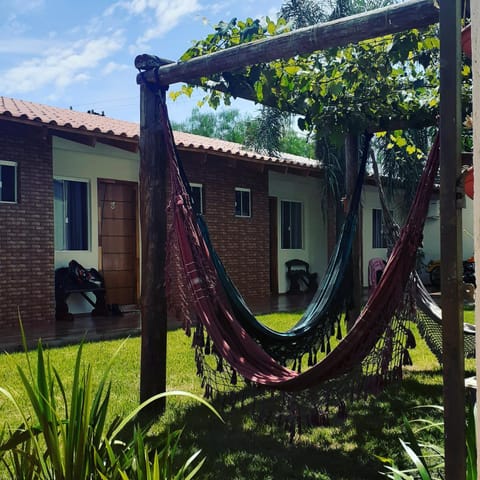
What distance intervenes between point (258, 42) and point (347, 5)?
7849 mm

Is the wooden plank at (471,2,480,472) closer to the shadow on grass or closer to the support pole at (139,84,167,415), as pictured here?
the shadow on grass

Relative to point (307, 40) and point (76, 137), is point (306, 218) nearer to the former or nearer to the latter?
point (76, 137)

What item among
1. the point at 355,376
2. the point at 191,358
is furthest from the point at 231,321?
the point at 191,358

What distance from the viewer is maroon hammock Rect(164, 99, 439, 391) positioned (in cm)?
273

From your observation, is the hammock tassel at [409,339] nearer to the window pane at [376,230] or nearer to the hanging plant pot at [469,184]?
the hanging plant pot at [469,184]

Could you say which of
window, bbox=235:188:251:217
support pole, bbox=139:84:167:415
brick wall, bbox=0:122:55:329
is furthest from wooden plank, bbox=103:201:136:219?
support pole, bbox=139:84:167:415

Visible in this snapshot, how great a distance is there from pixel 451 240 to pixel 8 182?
7.04m

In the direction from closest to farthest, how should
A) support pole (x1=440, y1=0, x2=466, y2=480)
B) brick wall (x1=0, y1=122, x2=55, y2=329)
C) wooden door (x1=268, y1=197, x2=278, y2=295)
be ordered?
1. support pole (x1=440, y1=0, x2=466, y2=480)
2. brick wall (x1=0, y1=122, x2=55, y2=329)
3. wooden door (x1=268, y1=197, x2=278, y2=295)

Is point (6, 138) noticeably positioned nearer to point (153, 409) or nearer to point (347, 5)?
point (153, 409)

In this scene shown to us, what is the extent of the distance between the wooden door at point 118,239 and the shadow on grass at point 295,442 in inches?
226

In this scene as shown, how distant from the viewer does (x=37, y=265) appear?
8047 millimetres

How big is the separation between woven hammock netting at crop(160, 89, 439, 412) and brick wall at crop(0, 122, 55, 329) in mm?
4716

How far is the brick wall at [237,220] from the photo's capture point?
10.5 metres

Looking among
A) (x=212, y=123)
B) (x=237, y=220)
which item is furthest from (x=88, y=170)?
(x=212, y=123)
